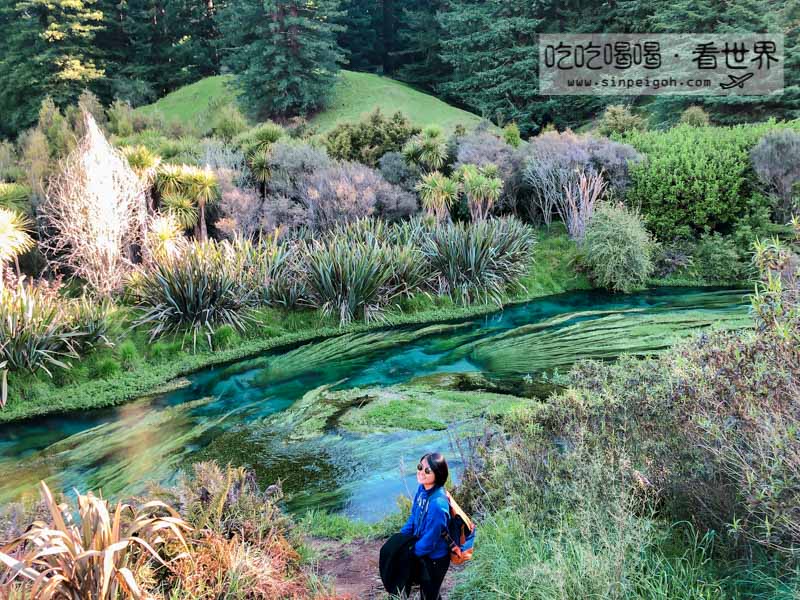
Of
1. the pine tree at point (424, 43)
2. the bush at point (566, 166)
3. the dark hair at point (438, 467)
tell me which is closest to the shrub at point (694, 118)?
the bush at point (566, 166)

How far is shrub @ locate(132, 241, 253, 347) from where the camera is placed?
11062 millimetres

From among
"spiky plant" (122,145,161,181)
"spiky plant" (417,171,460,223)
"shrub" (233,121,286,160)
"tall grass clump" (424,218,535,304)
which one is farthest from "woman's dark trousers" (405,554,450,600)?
"shrub" (233,121,286,160)

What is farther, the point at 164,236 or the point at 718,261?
the point at 718,261

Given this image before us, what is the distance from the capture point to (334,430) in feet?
25.7

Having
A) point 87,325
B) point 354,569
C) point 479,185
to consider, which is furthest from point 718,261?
point 87,325

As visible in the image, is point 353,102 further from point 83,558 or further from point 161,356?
point 83,558

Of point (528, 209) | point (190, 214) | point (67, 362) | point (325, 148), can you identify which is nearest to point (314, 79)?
point (325, 148)

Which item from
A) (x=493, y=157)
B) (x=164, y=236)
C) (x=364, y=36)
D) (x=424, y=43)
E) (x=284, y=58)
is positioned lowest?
(x=164, y=236)

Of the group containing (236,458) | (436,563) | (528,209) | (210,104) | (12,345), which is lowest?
(236,458)

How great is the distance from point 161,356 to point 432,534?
8.03m

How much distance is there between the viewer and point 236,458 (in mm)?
7191

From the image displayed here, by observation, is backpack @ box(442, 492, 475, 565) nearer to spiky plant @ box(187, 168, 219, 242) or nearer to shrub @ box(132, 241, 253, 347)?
shrub @ box(132, 241, 253, 347)

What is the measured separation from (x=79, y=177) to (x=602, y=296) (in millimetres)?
11043

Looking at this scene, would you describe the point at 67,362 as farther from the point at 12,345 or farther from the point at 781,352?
the point at 781,352
